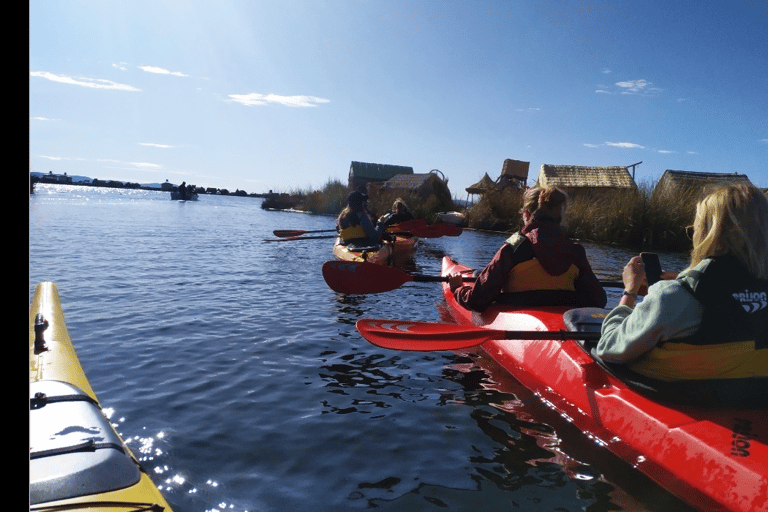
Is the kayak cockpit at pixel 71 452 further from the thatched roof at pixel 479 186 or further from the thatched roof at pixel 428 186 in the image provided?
the thatched roof at pixel 479 186

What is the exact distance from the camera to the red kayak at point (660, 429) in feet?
8.70

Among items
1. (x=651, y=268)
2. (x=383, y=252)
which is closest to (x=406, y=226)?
(x=383, y=252)

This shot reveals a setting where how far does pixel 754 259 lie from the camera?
9.02 feet

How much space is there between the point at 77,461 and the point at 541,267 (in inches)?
162

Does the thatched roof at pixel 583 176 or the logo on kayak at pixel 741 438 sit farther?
the thatched roof at pixel 583 176

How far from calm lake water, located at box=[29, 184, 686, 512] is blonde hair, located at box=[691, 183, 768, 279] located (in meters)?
1.45

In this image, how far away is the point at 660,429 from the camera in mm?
3125

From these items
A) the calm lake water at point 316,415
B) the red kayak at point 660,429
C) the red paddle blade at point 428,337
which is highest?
the red paddle blade at point 428,337

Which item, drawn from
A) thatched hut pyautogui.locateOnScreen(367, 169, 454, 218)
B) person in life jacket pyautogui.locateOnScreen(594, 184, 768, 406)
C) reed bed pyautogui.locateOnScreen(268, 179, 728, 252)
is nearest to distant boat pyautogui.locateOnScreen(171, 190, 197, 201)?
thatched hut pyautogui.locateOnScreen(367, 169, 454, 218)

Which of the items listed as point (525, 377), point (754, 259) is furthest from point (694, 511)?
point (525, 377)

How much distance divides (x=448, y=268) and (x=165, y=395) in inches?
209

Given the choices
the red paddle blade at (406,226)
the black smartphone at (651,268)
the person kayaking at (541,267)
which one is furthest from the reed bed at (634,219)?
the black smartphone at (651,268)

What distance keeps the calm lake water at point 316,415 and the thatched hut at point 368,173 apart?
117 feet

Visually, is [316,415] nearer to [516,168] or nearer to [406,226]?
[406,226]
